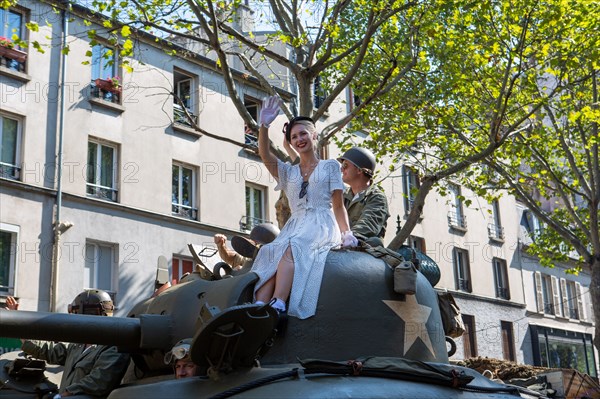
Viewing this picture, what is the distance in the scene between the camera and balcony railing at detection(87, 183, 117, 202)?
24938 millimetres

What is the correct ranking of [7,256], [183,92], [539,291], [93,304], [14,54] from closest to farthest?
[93,304] < [7,256] < [14,54] < [183,92] < [539,291]

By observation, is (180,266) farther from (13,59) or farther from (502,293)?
(502,293)

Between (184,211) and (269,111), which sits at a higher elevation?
(184,211)

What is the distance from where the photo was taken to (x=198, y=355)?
5.99m

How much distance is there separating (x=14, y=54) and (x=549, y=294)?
31.1m

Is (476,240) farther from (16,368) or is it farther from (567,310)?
(16,368)

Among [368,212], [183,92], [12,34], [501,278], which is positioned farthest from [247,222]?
[368,212]

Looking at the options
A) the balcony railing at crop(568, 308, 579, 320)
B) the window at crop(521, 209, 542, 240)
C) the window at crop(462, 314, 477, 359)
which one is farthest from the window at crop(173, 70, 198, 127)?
the balcony railing at crop(568, 308, 579, 320)

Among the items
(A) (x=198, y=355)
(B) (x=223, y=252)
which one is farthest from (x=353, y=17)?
(A) (x=198, y=355)

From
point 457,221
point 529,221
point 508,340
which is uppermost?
point 529,221

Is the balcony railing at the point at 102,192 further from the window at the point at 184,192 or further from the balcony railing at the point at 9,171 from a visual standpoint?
the window at the point at 184,192

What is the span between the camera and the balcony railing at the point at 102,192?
2494 centimetres

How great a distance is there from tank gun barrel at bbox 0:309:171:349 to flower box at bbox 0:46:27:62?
18550 millimetres

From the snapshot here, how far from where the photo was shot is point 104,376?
725 cm
